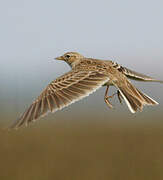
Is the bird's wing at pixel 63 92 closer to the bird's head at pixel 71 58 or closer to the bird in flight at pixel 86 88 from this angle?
the bird in flight at pixel 86 88

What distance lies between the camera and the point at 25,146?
Result: 15438mm

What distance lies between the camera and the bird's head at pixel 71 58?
702 centimetres

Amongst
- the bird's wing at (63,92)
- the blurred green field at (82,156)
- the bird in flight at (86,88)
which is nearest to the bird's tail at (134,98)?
the bird in flight at (86,88)

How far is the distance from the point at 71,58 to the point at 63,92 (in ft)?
6.52

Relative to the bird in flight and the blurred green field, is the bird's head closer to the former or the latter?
the bird in flight

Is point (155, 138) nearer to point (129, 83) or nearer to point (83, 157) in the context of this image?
point (83, 157)

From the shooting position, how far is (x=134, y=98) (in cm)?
550

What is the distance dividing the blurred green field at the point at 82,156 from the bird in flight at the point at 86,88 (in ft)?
18.8

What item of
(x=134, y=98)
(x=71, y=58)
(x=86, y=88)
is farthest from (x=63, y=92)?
(x=71, y=58)

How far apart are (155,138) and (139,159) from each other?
9.10 feet

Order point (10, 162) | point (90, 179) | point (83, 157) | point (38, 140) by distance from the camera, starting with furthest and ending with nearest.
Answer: point (38, 140)
point (83, 157)
point (10, 162)
point (90, 179)

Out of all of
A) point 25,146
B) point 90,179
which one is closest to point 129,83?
point 90,179

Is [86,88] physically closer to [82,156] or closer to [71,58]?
[71,58]

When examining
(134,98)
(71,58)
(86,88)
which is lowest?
(134,98)
